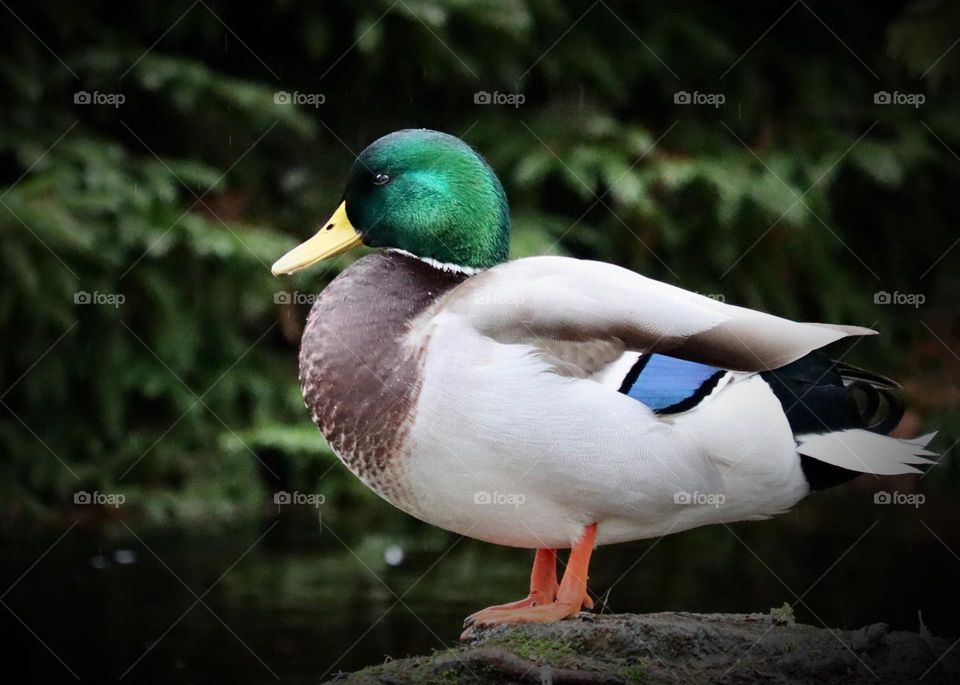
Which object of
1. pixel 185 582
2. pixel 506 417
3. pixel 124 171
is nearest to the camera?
pixel 506 417

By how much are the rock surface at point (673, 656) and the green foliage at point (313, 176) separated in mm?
2837

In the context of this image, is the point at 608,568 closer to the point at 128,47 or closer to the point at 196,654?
the point at 196,654

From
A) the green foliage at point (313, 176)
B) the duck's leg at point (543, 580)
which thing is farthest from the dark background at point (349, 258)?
the duck's leg at point (543, 580)

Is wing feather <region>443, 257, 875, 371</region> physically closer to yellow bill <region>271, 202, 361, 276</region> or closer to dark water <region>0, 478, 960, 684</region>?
yellow bill <region>271, 202, 361, 276</region>

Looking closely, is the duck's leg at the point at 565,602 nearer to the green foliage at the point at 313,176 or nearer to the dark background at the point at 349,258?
the dark background at the point at 349,258

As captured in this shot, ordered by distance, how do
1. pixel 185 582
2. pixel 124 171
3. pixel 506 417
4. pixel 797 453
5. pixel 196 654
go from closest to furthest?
pixel 506 417 → pixel 797 453 → pixel 196 654 → pixel 185 582 → pixel 124 171

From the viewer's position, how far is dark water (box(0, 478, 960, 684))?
4199 millimetres

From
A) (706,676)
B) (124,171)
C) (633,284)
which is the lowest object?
(706,676)

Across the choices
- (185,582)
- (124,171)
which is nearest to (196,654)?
(185,582)

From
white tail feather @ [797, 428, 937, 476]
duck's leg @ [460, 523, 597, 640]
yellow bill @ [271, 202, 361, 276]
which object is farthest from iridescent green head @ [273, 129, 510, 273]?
white tail feather @ [797, 428, 937, 476]

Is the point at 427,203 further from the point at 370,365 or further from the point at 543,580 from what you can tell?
the point at 543,580

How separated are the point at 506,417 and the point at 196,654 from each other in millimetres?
2153

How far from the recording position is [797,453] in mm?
2676

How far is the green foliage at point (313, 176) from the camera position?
5.29m
